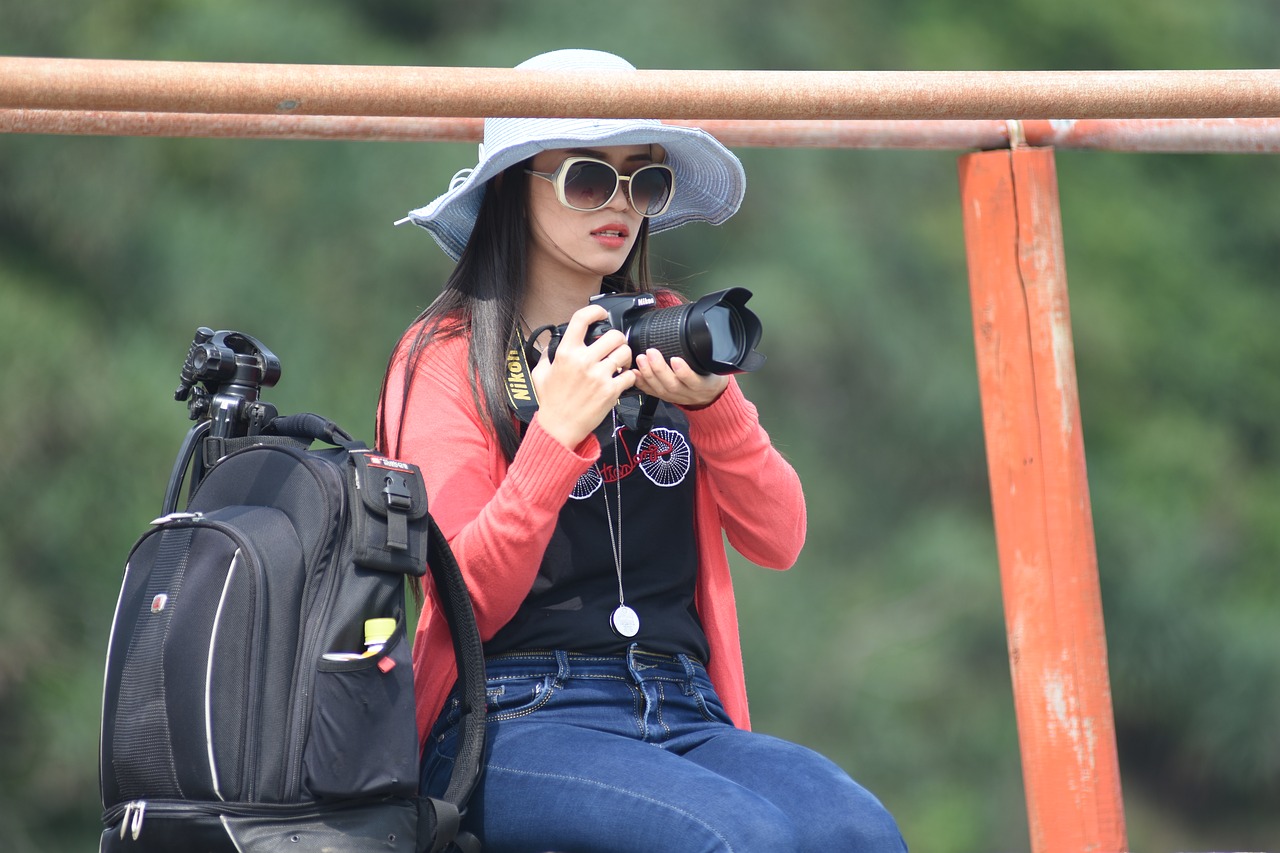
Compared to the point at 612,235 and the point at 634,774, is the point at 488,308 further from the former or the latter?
the point at 634,774

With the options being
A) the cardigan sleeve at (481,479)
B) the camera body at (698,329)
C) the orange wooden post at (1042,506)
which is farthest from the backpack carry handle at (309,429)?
the orange wooden post at (1042,506)

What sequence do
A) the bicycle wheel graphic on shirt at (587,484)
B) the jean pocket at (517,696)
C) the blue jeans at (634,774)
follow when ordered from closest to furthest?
the blue jeans at (634,774)
the jean pocket at (517,696)
the bicycle wheel graphic on shirt at (587,484)

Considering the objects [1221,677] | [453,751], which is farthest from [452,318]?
[1221,677]

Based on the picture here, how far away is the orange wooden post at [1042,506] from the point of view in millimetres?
1658

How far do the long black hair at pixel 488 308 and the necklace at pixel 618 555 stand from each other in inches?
3.7

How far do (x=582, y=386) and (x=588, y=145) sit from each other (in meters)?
0.28

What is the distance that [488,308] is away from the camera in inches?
63.7

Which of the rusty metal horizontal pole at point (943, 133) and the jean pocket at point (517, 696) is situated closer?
the jean pocket at point (517, 696)

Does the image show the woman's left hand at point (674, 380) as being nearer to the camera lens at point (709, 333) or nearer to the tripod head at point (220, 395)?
the camera lens at point (709, 333)

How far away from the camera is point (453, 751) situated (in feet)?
4.71

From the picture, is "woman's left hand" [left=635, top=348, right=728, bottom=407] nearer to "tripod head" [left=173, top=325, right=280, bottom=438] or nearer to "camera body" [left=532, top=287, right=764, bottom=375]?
"camera body" [left=532, top=287, right=764, bottom=375]

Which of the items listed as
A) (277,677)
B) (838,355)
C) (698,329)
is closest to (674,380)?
(698,329)

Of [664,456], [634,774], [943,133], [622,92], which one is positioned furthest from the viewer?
[943,133]

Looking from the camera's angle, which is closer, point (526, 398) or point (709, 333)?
point (709, 333)
